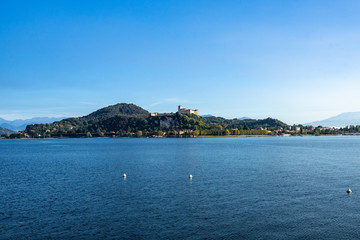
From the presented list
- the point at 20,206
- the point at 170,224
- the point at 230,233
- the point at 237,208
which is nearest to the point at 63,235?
the point at 170,224

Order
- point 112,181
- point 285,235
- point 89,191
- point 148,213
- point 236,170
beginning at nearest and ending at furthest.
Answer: point 285,235, point 148,213, point 89,191, point 112,181, point 236,170

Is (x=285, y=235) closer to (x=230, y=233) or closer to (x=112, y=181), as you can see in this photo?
(x=230, y=233)

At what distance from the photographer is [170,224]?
28.3 m

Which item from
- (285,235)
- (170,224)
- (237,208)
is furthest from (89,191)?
(285,235)

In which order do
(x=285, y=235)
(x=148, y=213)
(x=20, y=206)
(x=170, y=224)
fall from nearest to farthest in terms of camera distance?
1. (x=285, y=235)
2. (x=170, y=224)
3. (x=148, y=213)
4. (x=20, y=206)

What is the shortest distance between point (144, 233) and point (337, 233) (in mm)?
16748

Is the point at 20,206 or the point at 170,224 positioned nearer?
the point at 170,224

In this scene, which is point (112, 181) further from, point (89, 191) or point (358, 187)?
point (358, 187)

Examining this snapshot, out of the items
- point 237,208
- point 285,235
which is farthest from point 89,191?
point 285,235

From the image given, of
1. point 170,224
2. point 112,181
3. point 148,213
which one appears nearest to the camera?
point 170,224

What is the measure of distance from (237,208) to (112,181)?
25061 mm

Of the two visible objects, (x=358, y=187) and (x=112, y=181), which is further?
(x=112, y=181)

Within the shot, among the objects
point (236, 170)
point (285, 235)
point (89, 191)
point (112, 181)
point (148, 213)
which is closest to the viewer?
point (285, 235)

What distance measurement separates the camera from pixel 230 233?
2591 centimetres
